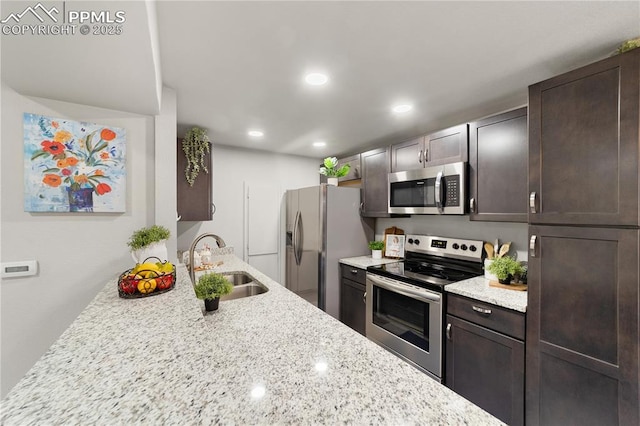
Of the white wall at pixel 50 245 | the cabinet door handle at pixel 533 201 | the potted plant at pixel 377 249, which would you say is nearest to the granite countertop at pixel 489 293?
the cabinet door handle at pixel 533 201

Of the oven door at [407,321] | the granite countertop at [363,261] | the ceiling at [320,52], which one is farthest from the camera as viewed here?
the granite countertop at [363,261]

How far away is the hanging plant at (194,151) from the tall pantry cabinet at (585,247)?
271cm

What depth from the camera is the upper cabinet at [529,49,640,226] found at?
1.12 metres

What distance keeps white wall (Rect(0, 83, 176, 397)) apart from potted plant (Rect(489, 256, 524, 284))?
8.36 feet

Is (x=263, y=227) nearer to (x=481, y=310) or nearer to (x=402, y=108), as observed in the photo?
(x=402, y=108)

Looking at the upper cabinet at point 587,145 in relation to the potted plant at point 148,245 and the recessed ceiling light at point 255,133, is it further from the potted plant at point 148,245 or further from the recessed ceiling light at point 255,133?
the recessed ceiling light at point 255,133

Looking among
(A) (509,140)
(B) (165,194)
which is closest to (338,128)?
(A) (509,140)

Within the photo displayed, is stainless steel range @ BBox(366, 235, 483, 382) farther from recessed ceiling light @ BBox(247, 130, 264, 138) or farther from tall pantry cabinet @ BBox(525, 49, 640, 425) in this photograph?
recessed ceiling light @ BBox(247, 130, 264, 138)

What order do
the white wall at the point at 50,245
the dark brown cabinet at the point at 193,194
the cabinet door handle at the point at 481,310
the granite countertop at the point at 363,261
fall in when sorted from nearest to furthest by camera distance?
the white wall at the point at 50,245 → the cabinet door handle at the point at 481,310 → the dark brown cabinet at the point at 193,194 → the granite countertop at the point at 363,261

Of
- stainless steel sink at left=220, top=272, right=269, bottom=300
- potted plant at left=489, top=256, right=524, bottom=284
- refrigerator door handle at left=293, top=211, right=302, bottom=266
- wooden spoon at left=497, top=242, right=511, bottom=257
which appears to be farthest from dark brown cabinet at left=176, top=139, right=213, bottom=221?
wooden spoon at left=497, top=242, right=511, bottom=257

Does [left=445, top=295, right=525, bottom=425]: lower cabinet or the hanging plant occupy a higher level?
the hanging plant

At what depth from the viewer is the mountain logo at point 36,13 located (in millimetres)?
820

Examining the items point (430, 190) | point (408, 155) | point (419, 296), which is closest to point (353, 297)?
point (419, 296)

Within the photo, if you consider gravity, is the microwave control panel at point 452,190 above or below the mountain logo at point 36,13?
below
